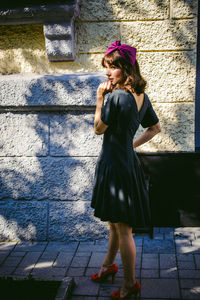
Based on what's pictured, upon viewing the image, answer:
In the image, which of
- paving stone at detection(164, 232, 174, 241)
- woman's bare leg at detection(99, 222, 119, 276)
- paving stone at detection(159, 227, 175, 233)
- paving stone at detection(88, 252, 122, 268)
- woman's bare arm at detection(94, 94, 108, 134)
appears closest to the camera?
woman's bare arm at detection(94, 94, 108, 134)

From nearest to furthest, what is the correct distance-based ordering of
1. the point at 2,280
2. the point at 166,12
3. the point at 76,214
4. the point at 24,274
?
the point at 2,280 < the point at 24,274 < the point at 166,12 < the point at 76,214

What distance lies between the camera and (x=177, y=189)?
407 cm

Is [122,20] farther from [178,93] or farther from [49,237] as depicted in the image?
[49,237]

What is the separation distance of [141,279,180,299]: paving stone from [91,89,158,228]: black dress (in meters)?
0.62

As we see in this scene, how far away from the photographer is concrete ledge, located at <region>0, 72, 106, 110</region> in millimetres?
3646

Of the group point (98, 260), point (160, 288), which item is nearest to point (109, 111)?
point (160, 288)

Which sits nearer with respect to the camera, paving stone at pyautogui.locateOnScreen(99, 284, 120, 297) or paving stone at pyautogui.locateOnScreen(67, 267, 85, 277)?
paving stone at pyautogui.locateOnScreen(99, 284, 120, 297)

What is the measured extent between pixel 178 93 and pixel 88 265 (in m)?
2.09

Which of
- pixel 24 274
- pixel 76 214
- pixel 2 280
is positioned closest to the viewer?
pixel 2 280

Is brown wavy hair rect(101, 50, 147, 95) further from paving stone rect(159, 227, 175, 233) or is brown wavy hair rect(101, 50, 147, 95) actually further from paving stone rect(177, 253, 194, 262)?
paving stone rect(159, 227, 175, 233)

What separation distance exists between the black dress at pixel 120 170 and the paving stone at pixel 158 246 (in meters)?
0.98

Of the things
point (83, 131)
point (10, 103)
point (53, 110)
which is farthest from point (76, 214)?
point (10, 103)

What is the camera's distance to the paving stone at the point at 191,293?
278 cm

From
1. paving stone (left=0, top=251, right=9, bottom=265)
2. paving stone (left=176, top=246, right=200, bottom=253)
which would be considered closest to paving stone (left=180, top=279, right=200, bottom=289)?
paving stone (left=176, top=246, right=200, bottom=253)
